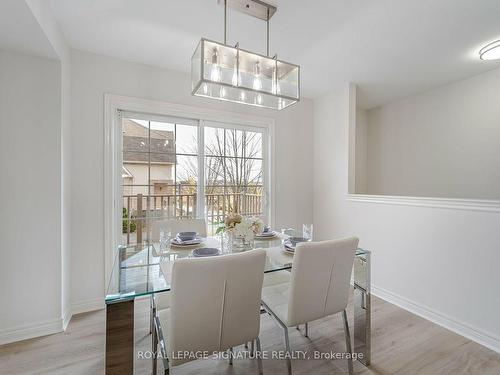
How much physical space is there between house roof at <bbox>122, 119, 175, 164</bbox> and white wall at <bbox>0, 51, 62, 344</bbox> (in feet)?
2.05

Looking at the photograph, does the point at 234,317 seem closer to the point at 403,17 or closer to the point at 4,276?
the point at 4,276

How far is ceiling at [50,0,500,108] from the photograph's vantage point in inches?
66.5

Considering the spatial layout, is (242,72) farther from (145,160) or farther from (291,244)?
(145,160)

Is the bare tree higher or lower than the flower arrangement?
higher

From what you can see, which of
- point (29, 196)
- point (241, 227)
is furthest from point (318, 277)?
point (29, 196)

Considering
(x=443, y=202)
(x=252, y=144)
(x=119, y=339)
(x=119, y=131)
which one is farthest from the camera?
(x=252, y=144)

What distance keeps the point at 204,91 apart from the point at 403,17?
5.15ft

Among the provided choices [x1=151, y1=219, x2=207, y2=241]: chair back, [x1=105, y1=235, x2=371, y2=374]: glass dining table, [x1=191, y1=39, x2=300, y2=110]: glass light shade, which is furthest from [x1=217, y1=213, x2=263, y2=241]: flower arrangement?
[x1=191, y1=39, x2=300, y2=110]: glass light shade

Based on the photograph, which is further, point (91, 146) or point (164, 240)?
point (91, 146)

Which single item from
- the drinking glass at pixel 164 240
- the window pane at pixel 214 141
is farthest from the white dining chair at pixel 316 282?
the window pane at pixel 214 141

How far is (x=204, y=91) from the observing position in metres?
1.66

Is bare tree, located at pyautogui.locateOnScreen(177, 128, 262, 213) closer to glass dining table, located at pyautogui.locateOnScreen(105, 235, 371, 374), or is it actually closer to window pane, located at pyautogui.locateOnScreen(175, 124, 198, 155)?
window pane, located at pyautogui.locateOnScreen(175, 124, 198, 155)

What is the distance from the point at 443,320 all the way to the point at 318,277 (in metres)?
1.60

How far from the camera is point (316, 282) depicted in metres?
1.35
